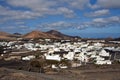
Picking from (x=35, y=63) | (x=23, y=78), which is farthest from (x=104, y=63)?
(x=23, y=78)

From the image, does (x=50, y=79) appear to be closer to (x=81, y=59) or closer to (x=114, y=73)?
(x=114, y=73)

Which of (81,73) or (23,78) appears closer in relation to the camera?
(23,78)

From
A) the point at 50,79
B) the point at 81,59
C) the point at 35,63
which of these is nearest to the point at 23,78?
the point at 50,79

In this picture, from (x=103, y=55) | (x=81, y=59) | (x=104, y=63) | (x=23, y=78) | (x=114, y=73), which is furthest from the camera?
(x=103, y=55)

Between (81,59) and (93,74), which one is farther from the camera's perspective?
(81,59)

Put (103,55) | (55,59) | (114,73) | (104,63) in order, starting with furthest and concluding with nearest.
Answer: (103,55) < (55,59) < (104,63) < (114,73)

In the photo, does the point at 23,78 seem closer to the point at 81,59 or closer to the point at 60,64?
the point at 60,64

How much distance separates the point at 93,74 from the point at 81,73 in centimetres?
163

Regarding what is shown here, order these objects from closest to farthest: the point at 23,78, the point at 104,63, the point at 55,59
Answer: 1. the point at 23,78
2. the point at 104,63
3. the point at 55,59

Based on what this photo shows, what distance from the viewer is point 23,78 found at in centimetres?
2902

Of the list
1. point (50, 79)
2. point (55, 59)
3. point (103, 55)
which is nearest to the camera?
point (50, 79)

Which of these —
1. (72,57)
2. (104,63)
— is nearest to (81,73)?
(104,63)

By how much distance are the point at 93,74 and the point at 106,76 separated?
6.49 feet

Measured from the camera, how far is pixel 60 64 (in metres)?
52.9
